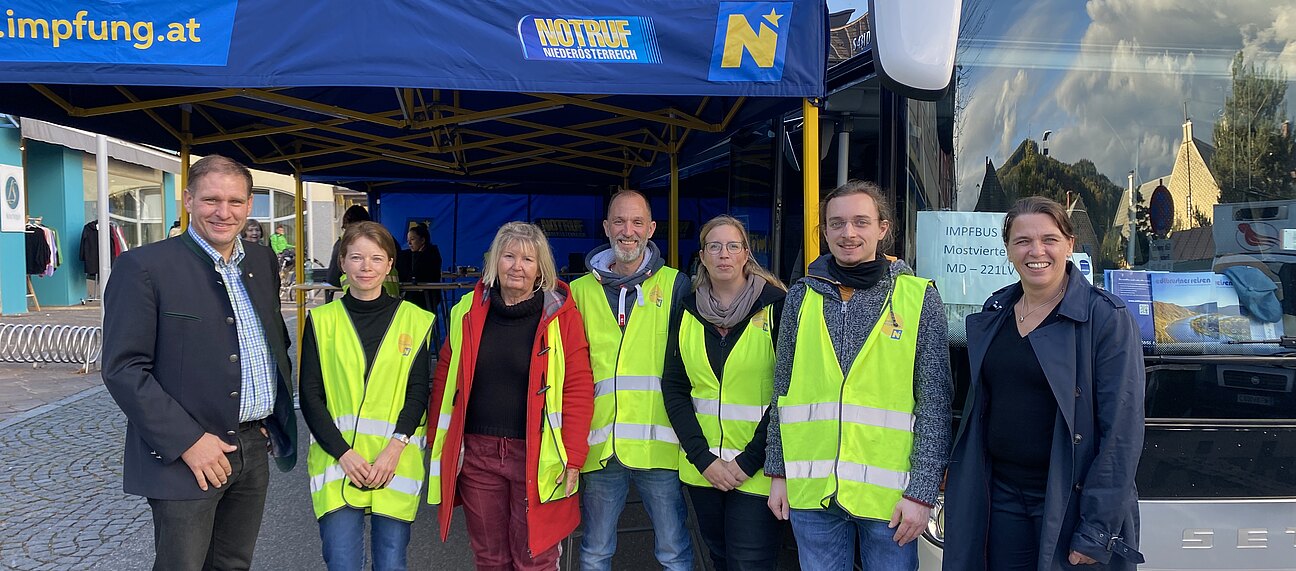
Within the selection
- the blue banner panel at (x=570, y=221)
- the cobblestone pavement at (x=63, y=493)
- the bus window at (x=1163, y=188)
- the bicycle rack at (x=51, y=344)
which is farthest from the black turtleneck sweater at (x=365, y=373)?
the bicycle rack at (x=51, y=344)

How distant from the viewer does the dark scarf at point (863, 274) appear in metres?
2.27

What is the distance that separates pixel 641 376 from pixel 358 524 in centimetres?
109

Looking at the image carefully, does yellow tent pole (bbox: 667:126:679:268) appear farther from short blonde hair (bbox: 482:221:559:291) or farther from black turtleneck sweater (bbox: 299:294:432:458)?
black turtleneck sweater (bbox: 299:294:432:458)

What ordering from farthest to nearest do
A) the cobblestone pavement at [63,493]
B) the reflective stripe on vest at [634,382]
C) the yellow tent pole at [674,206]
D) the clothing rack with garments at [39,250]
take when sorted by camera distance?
A: the clothing rack with garments at [39,250] → the yellow tent pole at [674,206] → the cobblestone pavement at [63,493] → the reflective stripe on vest at [634,382]

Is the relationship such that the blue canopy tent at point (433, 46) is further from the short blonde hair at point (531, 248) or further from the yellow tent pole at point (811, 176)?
the short blonde hair at point (531, 248)

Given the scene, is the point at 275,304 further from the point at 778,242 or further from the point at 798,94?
the point at 778,242

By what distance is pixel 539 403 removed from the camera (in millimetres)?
2627

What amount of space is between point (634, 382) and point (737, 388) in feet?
1.33

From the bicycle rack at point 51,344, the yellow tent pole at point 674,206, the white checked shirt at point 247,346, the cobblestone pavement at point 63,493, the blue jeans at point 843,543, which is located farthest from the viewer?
the bicycle rack at point 51,344

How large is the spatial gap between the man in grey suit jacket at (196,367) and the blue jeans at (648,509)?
1122 mm

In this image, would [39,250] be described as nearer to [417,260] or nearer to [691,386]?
[417,260]

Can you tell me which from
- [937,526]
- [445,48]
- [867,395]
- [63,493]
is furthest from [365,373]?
[63,493]

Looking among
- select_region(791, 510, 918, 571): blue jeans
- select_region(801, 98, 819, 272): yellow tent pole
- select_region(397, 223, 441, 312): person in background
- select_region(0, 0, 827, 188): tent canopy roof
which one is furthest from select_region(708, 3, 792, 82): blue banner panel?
select_region(397, 223, 441, 312): person in background

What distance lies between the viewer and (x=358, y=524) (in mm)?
2680
